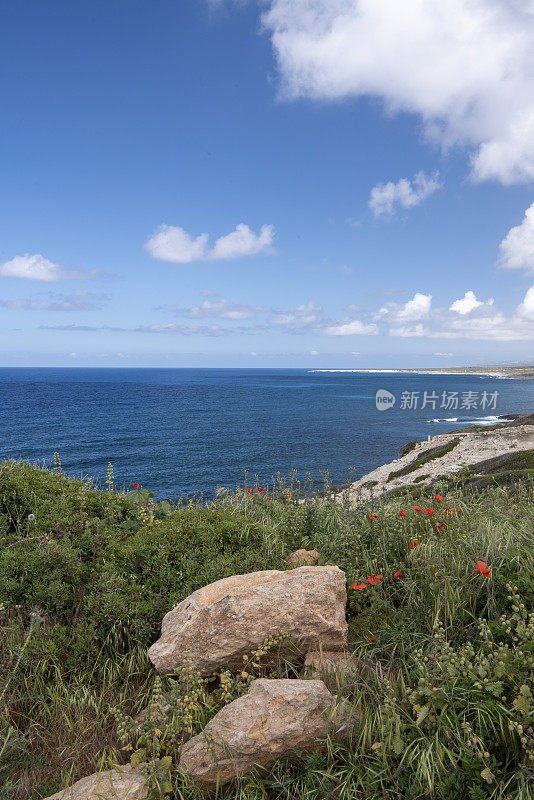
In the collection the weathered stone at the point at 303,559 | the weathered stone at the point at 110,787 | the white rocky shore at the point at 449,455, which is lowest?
the white rocky shore at the point at 449,455

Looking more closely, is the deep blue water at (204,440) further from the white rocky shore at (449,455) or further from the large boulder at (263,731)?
the large boulder at (263,731)

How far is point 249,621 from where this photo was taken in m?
3.94

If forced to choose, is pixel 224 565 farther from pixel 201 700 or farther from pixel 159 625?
pixel 201 700

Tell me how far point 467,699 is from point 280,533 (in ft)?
10.8

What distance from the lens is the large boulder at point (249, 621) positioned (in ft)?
12.8

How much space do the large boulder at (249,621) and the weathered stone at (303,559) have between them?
1.01 metres

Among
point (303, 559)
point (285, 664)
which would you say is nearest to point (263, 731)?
point (285, 664)

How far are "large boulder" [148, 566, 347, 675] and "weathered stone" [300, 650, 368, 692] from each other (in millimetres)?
135

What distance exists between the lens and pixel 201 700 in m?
3.83

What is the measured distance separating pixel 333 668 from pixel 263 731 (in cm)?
94

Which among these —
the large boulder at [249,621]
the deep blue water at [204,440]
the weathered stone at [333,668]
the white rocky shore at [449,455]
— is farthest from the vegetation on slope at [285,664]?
the white rocky shore at [449,455]

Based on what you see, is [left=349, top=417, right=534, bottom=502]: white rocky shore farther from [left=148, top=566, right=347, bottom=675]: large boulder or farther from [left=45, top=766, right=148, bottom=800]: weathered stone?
[left=45, top=766, right=148, bottom=800]: weathered stone

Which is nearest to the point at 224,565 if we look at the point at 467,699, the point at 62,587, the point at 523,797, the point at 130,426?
the point at 62,587

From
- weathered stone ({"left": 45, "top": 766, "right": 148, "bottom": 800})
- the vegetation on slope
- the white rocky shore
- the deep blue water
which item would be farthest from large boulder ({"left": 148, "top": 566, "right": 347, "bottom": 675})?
the white rocky shore
